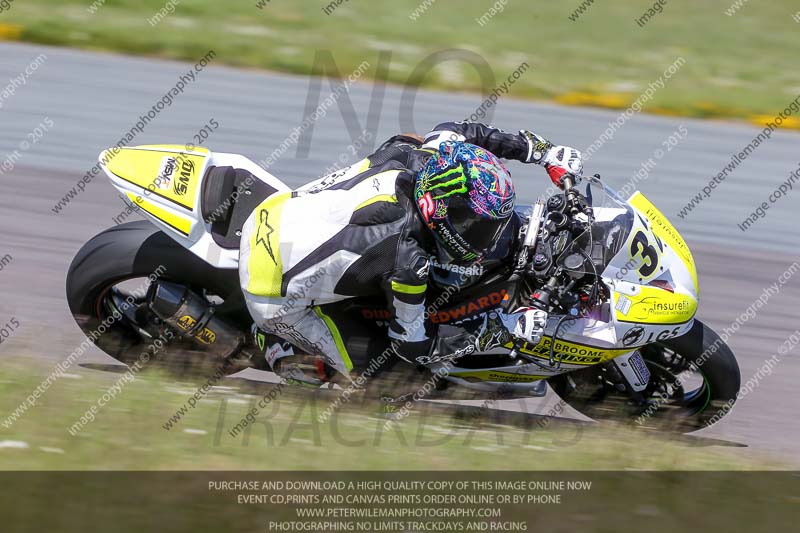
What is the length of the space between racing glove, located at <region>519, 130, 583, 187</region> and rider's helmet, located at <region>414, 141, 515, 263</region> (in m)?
0.69

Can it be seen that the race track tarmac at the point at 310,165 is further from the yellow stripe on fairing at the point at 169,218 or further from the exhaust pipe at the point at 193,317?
the yellow stripe on fairing at the point at 169,218

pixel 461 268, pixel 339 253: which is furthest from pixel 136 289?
pixel 461 268

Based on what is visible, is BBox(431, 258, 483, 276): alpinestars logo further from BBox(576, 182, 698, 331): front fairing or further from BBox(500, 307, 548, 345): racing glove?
BBox(576, 182, 698, 331): front fairing

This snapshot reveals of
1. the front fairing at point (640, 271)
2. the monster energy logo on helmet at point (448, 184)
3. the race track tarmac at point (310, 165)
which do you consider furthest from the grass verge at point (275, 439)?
the monster energy logo on helmet at point (448, 184)

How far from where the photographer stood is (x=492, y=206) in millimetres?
4418

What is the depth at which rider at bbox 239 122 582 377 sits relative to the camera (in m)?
4.47

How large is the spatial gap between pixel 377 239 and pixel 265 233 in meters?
0.59

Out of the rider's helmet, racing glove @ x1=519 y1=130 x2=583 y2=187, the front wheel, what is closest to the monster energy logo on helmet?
the rider's helmet

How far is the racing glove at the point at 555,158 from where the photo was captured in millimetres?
5152

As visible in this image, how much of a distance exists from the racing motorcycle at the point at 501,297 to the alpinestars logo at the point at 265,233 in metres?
0.30

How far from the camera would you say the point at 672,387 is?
534cm

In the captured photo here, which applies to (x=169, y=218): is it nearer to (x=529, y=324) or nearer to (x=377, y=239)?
(x=377, y=239)

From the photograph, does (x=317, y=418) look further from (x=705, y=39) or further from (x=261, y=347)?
(x=705, y=39)

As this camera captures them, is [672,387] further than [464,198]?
Yes
